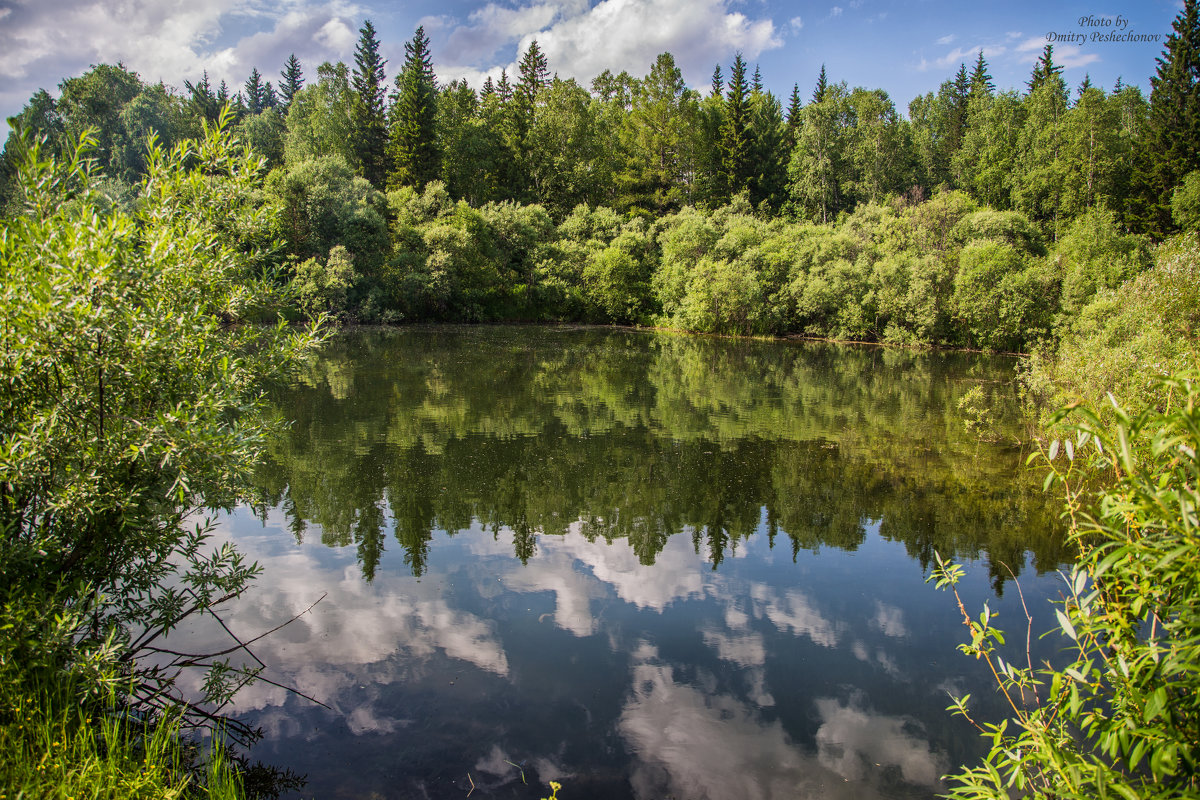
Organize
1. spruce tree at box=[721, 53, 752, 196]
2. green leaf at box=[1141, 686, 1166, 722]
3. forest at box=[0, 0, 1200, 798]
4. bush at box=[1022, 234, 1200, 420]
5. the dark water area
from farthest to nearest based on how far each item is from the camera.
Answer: spruce tree at box=[721, 53, 752, 196] < bush at box=[1022, 234, 1200, 420] < the dark water area < forest at box=[0, 0, 1200, 798] < green leaf at box=[1141, 686, 1166, 722]

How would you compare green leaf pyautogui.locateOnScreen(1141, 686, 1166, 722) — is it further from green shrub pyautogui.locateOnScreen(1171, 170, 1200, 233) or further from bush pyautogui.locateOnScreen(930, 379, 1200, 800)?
green shrub pyautogui.locateOnScreen(1171, 170, 1200, 233)

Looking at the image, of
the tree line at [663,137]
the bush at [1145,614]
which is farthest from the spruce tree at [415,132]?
the bush at [1145,614]

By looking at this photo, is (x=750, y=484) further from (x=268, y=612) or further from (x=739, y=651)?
(x=268, y=612)

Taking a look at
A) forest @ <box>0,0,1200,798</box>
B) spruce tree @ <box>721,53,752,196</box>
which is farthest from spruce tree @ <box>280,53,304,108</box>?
spruce tree @ <box>721,53,752,196</box>

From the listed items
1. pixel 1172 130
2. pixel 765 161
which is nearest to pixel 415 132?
pixel 765 161

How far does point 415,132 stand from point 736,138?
3461 cm

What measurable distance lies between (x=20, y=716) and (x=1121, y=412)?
22.8ft

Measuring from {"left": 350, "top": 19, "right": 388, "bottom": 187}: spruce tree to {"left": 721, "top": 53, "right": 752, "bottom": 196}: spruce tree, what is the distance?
36.5m

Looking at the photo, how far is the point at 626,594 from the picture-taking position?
10648mm

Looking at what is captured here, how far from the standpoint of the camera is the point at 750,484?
16.1 meters

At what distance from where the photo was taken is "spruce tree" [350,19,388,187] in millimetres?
64625

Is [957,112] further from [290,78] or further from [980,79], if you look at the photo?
[290,78]

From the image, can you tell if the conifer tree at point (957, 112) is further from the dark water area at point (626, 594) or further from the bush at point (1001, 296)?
the dark water area at point (626, 594)

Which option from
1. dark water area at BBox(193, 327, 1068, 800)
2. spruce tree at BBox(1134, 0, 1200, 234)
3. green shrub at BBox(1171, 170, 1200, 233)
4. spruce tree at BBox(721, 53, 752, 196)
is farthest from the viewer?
spruce tree at BBox(721, 53, 752, 196)
